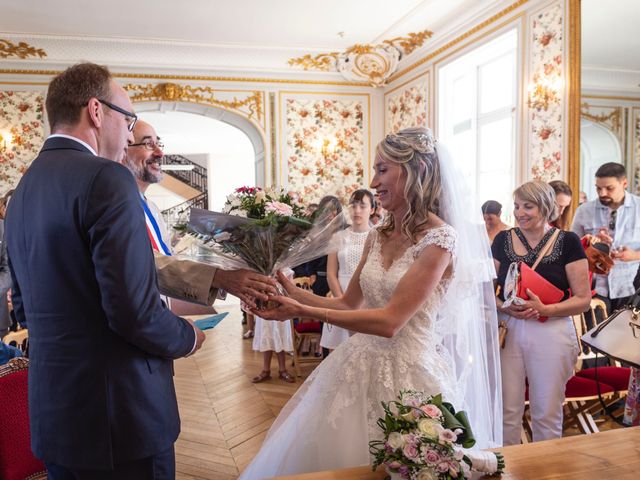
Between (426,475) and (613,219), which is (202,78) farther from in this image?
(426,475)

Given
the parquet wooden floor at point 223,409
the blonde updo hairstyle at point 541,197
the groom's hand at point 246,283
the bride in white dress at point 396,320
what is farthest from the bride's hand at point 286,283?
the parquet wooden floor at point 223,409

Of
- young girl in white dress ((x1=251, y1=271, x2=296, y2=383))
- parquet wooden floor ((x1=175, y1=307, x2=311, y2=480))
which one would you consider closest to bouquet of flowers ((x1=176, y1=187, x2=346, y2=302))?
parquet wooden floor ((x1=175, y1=307, x2=311, y2=480))

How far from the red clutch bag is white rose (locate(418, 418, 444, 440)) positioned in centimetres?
167

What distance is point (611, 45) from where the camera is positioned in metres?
4.27

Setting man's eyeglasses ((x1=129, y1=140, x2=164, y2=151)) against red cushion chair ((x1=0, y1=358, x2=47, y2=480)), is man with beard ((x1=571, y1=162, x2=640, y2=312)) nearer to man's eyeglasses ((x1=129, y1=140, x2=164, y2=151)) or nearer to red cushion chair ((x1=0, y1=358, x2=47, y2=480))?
man's eyeglasses ((x1=129, y1=140, x2=164, y2=151))

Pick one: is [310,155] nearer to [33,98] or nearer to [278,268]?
[33,98]

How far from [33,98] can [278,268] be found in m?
6.87

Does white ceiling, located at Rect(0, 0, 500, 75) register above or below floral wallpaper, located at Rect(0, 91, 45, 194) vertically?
above

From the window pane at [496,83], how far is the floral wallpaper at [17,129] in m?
5.76

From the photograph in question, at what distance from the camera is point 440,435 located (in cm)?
111

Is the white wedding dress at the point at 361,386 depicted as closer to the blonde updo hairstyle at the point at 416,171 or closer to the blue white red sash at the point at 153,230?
the blonde updo hairstyle at the point at 416,171

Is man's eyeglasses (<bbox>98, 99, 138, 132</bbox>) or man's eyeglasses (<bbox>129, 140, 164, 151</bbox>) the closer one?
man's eyeglasses (<bbox>98, 99, 138, 132</bbox>)

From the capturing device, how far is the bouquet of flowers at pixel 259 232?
167 centimetres

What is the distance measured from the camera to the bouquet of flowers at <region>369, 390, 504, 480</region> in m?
1.10
